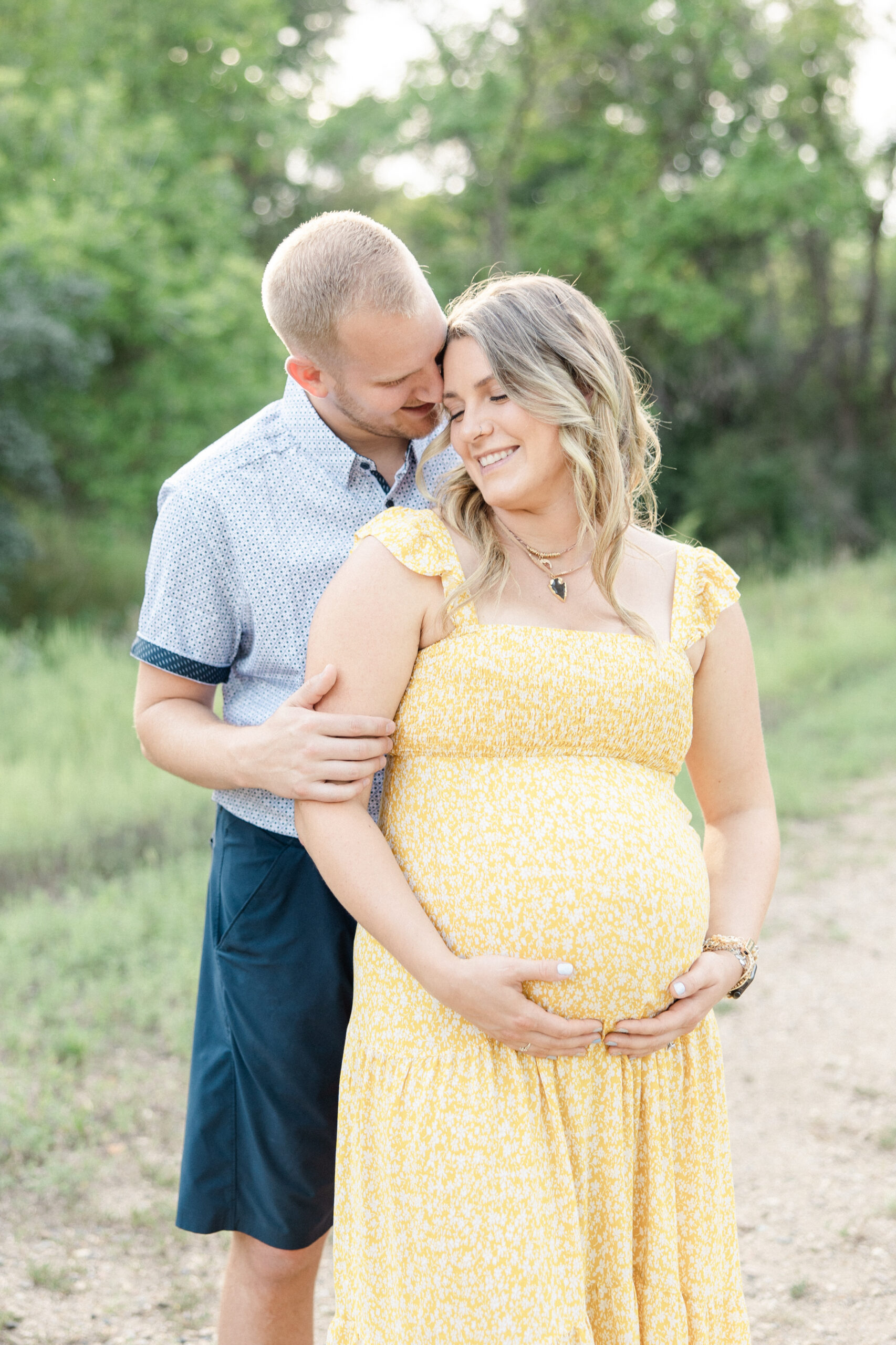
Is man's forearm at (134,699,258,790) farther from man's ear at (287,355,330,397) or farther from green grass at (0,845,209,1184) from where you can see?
green grass at (0,845,209,1184)

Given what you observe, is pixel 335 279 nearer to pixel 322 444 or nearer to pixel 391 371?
pixel 391 371

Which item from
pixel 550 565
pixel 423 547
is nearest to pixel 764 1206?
pixel 550 565

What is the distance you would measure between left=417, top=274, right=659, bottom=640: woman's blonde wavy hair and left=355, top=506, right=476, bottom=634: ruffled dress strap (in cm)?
2

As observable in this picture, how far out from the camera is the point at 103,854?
5812 millimetres

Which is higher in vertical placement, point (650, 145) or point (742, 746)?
point (650, 145)

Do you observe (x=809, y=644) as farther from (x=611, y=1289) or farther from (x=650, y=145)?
(x=650, y=145)

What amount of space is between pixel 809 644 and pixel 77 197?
920 centimetres

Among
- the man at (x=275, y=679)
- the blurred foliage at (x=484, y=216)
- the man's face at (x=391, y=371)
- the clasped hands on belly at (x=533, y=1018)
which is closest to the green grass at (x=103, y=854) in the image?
the man at (x=275, y=679)

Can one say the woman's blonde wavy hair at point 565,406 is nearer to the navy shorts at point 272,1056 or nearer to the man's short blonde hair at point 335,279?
the man's short blonde hair at point 335,279

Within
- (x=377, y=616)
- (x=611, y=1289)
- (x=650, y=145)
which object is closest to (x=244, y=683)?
(x=377, y=616)

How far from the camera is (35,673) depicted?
27.6 ft

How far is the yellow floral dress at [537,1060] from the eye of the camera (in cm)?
173

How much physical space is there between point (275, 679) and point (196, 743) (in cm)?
20

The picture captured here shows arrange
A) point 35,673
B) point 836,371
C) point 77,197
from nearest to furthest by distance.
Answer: point 35,673 → point 77,197 → point 836,371
